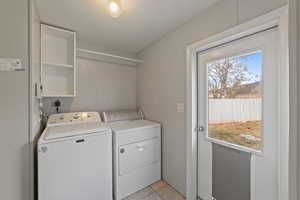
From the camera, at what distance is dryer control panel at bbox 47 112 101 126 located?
180cm

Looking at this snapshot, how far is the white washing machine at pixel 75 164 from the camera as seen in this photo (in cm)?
125

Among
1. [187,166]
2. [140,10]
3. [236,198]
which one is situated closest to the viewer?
[236,198]

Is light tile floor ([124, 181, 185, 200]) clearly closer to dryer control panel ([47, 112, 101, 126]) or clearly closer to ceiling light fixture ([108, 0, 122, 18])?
dryer control panel ([47, 112, 101, 126])

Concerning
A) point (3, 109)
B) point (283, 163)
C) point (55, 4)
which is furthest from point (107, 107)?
point (283, 163)

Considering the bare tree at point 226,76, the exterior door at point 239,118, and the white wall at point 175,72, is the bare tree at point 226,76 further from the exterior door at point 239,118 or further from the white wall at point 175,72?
the white wall at point 175,72

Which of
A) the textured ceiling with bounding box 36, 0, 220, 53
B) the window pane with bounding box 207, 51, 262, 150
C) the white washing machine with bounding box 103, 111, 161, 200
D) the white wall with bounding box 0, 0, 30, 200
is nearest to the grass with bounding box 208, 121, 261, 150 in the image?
the window pane with bounding box 207, 51, 262, 150

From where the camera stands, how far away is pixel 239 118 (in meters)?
1.36

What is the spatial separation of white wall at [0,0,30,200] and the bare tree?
1.88 meters

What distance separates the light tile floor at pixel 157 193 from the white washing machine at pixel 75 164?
409mm

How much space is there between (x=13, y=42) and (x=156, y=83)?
67.5 inches

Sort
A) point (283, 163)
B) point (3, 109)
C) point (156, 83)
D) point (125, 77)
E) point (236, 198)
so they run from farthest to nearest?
point (125, 77)
point (156, 83)
point (236, 198)
point (3, 109)
point (283, 163)

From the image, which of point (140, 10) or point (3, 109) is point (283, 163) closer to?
point (140, 10)

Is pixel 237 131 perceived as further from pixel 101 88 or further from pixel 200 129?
pixel 101 88

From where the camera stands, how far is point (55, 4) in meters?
1.38
